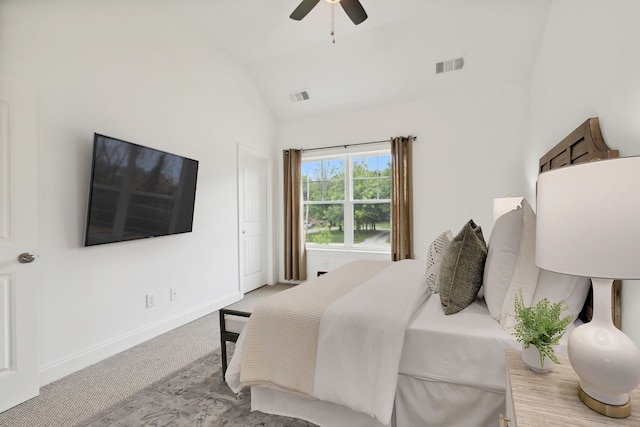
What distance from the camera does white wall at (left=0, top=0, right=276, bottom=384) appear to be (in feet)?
7.03

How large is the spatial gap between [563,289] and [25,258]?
9.79ft

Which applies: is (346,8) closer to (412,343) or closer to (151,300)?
(412,343)

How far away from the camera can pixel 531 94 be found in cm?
359

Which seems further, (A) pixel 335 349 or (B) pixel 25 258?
(B) pixel 25 258

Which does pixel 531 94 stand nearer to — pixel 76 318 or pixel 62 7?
pixel 62 7

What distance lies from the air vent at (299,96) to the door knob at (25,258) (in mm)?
3535

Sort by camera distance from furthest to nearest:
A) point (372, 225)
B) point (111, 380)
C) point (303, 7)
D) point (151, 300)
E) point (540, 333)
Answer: point (372, 225), point (151, 300), point (303, 7), point (111, 380), point (540, 333)

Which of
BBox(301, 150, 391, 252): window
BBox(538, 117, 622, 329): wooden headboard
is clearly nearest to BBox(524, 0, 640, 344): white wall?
BBox(538, 117, 622, 329): wooden headboard

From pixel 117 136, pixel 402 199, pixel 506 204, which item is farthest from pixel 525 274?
pixel 117 136

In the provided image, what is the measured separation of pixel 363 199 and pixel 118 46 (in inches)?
132

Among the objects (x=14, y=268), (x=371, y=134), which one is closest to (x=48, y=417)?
(x=14, y=268)

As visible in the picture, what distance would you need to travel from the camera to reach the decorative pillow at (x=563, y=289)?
1.35 metres

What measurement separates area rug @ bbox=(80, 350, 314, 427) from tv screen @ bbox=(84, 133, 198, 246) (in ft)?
3.98

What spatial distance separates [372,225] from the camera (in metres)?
4.60
